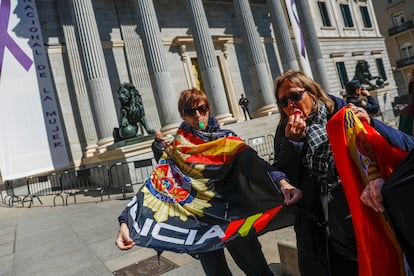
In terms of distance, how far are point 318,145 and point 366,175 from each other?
1.20ft

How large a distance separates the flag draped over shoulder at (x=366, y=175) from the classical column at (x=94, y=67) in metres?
14.2

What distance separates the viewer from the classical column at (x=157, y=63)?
1605 centimetres

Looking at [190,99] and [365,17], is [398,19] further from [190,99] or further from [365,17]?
[190,99]

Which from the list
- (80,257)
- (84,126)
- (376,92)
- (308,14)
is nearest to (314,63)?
(308,14)

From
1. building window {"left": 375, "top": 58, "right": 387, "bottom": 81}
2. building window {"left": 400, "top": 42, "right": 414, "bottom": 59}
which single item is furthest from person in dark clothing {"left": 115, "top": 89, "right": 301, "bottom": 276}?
building window {"left": 400, "top": 42, "right": 414, "bottom": 59}

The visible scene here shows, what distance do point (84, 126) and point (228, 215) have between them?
669 inches

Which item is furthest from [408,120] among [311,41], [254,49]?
[311,41]

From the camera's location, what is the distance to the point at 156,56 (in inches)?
631

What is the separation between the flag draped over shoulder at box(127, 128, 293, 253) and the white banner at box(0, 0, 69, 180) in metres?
12.2

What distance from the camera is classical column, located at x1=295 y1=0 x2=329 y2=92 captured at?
2492 cm

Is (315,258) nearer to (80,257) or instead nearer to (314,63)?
(80,257)

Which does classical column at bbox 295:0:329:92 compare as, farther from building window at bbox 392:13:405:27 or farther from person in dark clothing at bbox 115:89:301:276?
building window at bbox 392:13:405:27

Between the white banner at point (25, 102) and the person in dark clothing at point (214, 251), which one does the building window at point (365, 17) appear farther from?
the person in dark clothing at point (214, 251)

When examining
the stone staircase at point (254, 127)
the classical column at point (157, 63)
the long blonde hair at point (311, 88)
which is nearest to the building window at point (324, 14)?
the stone staircase at point (254, 127)
